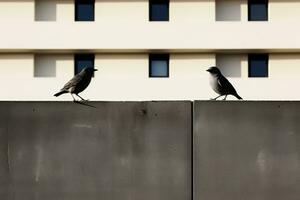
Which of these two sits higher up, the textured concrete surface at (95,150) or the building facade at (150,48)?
the building facade at (150,48)

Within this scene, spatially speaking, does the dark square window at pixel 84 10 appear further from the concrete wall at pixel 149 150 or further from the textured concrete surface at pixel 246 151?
the textured concrete surface at pixel 246 151

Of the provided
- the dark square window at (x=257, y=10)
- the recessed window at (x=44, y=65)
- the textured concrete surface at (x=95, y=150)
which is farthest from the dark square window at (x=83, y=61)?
the textured concrete surface at (x=95, y=150)

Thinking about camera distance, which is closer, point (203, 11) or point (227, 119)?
point (227, 119)

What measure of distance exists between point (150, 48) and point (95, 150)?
1858 cm

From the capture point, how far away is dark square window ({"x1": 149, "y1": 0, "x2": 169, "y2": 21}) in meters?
27.4

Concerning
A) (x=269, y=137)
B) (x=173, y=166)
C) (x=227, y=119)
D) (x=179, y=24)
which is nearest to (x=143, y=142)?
(x=173, y=166)

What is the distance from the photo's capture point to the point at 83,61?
27359mm

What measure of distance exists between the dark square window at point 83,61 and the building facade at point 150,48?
4cm

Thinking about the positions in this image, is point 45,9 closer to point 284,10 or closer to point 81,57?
point 81,57

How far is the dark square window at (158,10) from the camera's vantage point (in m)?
27.4

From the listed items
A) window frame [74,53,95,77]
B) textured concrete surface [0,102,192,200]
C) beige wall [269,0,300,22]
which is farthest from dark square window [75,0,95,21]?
textured concrete surface [0,102,192,200]

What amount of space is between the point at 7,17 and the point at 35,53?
6.34 ft

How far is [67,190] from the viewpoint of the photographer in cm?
787

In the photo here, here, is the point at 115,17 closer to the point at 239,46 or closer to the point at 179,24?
the point at 179,24
